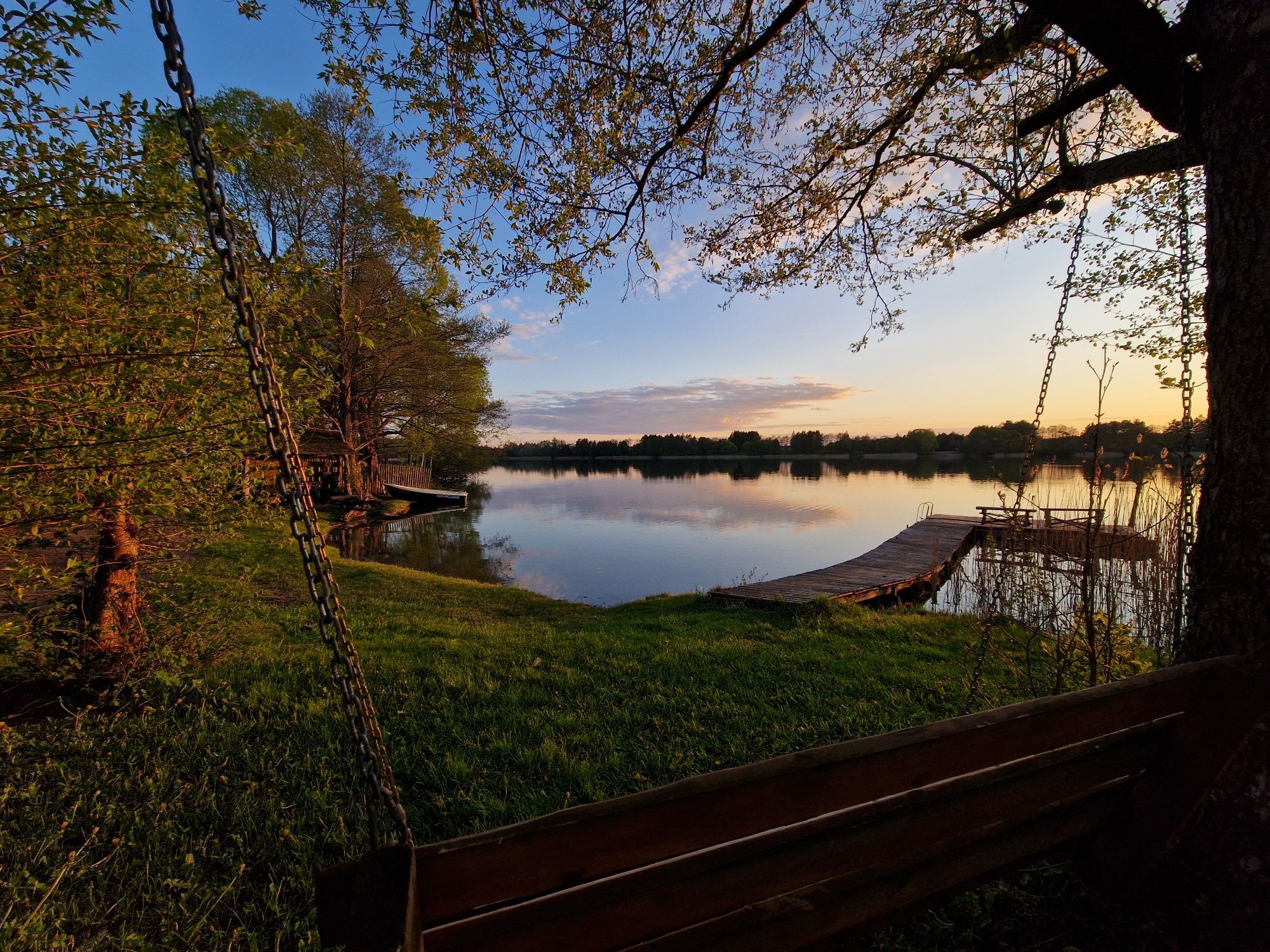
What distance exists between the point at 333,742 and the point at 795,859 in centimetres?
328

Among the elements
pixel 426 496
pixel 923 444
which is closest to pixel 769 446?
pixel 923 444

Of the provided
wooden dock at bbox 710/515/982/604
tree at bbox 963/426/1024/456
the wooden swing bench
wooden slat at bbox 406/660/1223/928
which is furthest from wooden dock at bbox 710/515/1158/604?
tree at bbox 963/426/1024/456

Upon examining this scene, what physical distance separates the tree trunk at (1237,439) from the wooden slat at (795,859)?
557 mm

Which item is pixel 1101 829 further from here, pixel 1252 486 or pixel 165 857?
pixel 165 857

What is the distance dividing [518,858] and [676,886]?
17.6 inches

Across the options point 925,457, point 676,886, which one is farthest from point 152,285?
point 925,457

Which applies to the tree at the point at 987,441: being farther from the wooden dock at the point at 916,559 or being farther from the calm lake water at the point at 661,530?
the wooden dock at the point at 916,559

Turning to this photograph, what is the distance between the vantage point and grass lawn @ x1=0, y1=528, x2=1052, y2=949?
2.11 meters

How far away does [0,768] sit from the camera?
8.96 feet

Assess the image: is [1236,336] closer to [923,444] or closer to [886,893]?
[886,893]

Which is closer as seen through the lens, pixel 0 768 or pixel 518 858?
pixel 518 858

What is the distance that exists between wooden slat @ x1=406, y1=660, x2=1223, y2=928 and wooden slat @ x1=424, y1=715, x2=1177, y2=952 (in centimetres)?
4

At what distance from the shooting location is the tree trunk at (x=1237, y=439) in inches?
73.4

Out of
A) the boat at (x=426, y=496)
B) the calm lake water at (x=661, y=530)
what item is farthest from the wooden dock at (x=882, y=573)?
the boat at (x=426, y=496)
